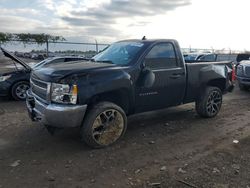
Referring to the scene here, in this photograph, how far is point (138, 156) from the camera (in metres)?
5.13

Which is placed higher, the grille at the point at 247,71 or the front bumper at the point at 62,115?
the grille at the point at 247,71

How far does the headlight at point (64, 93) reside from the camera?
5.02 meters

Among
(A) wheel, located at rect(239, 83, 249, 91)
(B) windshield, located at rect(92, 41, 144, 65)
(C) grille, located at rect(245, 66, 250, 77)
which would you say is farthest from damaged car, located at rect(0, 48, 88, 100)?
(A) wheel, located at rect(239, 83, 249, 91)

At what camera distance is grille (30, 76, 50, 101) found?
5215 millimetres

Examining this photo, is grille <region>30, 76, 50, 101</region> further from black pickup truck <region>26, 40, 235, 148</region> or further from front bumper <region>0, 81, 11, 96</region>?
front bumper <region>0, 81, 11, 96</region>

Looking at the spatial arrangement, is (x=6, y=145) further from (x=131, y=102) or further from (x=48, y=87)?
(x=131, y=102)

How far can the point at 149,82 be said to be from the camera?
239 inches

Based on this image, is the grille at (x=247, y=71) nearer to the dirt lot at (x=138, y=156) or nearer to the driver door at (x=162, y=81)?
the dirt lot at (x=138, y=156)

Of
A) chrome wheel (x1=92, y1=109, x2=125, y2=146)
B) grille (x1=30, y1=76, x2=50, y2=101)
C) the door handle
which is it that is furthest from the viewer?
the door handle

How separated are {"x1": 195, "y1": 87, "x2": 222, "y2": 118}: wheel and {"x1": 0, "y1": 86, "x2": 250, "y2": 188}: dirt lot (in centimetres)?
22

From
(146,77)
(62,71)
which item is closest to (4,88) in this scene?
(62,71)

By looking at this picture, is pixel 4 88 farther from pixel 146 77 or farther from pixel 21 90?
pixel 146 77

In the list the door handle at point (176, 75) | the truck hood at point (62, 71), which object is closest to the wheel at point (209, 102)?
the door handle at point (176, 75)

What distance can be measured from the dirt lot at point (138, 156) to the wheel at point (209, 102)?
224 mm
